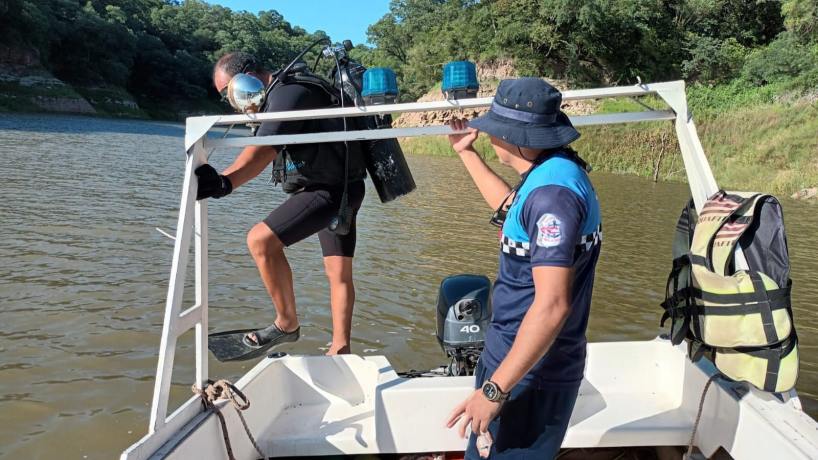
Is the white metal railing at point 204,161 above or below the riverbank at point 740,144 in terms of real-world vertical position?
below

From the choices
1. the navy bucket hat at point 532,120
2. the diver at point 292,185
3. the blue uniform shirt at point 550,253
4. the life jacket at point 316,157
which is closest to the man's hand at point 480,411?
the blue uniform shirt at point 550,253

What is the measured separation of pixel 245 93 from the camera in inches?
125

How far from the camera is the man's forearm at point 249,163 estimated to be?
3193mm

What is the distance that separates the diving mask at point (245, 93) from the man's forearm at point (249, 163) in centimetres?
23

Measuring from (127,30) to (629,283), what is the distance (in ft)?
295

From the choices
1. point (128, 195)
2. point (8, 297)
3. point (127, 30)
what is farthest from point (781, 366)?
point (127, 30)

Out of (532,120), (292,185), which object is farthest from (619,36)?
(532,120)

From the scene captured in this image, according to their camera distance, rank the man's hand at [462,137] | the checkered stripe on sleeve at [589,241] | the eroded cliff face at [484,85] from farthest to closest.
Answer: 1. the eroded cliff face at [484,85]
2. the man's hand at [462,137]
3. the checkered stripe on sleeve at [589,241]

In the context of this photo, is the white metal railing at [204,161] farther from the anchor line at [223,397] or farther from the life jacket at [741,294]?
the life jacket at [741,294]

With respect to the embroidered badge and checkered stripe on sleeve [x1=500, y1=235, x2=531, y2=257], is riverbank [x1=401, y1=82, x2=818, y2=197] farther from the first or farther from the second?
the embroidered badge

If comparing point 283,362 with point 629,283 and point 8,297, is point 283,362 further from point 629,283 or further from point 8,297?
point 629,283

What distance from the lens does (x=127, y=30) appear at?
8312 cm

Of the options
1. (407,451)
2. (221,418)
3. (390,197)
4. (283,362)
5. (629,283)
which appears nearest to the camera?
(221,418)

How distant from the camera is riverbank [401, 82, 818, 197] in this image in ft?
69.3
